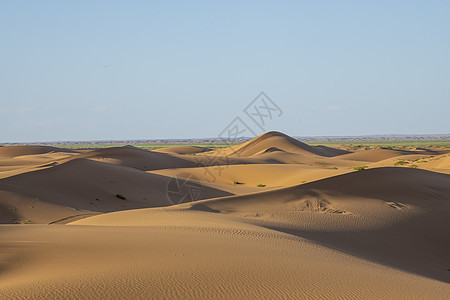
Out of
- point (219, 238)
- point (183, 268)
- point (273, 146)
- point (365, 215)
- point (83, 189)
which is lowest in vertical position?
point (365, 215)

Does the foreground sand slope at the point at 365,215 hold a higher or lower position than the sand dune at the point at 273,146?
lower

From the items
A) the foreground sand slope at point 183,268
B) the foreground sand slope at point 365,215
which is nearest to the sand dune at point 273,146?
the foreground sand slope at point 365,215

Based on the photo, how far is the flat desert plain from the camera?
6.35m

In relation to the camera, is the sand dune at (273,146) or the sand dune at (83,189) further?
the sand dune at (273,146)

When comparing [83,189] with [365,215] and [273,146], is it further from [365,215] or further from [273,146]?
[273,146]

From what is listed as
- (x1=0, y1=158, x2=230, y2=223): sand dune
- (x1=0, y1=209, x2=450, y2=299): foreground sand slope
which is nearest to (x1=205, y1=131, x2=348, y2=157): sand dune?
(x1=0, y1=158, x2=230, y2=223): sand dune

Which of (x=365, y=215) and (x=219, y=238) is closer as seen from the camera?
(x=219, y=238)

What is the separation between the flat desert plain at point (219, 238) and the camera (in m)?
6.35

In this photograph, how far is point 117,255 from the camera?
25.9 feet

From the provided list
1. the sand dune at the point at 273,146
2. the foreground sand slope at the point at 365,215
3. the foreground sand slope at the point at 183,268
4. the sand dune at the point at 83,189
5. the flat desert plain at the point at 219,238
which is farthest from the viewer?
the sand dune at the point at 273,146

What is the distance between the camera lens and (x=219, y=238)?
9.70m

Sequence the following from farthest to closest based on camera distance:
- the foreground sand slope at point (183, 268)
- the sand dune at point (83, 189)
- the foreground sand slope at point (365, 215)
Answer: the sand dune at point (83, 189), the foreground sand slope at point (365, 215), the foreground sand slope at point (183, 268)

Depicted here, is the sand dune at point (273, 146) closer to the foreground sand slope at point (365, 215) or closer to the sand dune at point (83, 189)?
the sand dune at point (83, 189)

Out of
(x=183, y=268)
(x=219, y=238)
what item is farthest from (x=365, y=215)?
(x=183, y=268)
